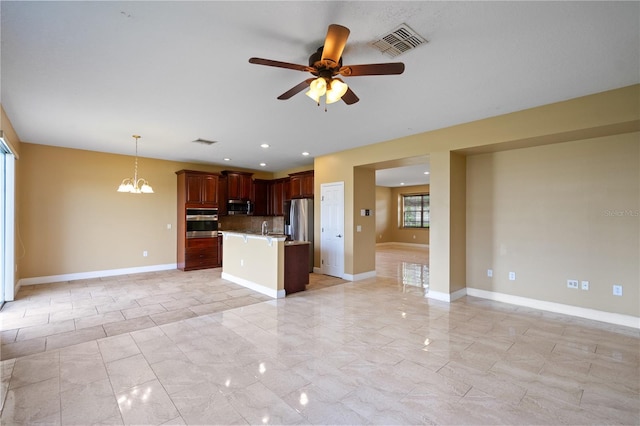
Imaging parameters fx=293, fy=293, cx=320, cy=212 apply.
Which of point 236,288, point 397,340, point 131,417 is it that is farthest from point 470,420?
point 236,288

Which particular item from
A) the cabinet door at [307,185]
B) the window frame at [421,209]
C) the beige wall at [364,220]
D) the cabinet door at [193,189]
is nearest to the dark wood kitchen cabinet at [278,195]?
the cabinet door at [307,185]

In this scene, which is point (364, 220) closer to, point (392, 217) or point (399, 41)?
point (399, 41)

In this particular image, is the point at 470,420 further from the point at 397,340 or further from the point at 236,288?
the point at 236,288

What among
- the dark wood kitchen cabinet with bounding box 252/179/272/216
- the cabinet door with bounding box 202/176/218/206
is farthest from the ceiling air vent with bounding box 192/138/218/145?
the dark wood kitchen cabinet with bounding box 252/179/272/216

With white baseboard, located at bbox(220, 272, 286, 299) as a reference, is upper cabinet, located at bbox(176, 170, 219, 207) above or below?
above

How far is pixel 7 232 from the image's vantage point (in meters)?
4.62

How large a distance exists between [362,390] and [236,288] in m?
3.63

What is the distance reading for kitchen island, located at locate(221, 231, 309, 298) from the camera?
190 inches

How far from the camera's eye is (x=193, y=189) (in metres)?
7.25

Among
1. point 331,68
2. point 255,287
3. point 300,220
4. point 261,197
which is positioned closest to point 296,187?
point 300,220

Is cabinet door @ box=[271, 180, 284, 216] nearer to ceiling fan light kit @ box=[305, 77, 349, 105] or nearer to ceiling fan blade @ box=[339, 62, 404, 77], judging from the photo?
ceiling fan light kit @ box=[305, 77, 349, 105]

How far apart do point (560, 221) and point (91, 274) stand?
8.67 metres

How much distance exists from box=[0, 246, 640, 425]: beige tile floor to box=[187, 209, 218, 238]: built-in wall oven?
294 cm

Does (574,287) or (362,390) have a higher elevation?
A: (574,287)
